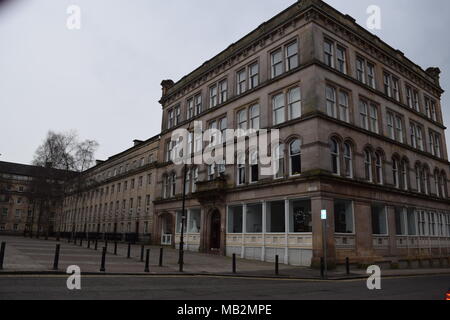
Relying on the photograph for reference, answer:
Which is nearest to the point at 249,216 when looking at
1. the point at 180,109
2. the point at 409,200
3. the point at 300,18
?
the point at 409,200

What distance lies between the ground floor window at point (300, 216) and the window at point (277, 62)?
33.5ft

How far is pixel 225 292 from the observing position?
1033 cm

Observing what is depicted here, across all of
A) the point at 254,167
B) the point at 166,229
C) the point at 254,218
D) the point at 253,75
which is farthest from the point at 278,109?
the point at 166,229

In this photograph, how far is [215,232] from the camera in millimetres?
29938

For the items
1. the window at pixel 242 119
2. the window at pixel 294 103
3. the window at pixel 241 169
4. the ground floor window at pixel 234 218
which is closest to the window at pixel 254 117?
the window at pixel 242 119

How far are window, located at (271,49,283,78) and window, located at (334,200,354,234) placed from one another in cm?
1097

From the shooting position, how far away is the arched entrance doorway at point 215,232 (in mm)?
29511

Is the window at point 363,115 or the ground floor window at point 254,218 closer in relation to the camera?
the ground floor window at point 254,218

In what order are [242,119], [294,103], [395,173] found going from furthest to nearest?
[242,119]
[395,173]
[294,103]

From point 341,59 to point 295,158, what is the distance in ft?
29.8

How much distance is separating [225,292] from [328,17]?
72.7 feet

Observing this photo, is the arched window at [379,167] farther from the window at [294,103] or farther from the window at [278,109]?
the window at [278,109]

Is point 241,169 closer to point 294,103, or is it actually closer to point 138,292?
point 294,103
